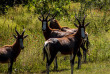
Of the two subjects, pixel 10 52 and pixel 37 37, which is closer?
pixel 10 52

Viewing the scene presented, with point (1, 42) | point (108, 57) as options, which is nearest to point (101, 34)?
point (108, 57)

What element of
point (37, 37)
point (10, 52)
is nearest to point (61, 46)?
point (10, 52)

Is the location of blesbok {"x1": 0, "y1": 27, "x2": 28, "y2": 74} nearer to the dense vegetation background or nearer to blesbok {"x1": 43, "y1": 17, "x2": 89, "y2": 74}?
blesbok {"x1": 43, "y1": 17, "x2": 89, "y2": 74}

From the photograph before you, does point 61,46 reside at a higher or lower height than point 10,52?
higher

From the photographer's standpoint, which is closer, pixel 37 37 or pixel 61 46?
pixel 61 46

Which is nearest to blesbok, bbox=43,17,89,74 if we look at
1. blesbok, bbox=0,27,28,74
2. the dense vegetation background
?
blesbok, bbox=0,27,28,74

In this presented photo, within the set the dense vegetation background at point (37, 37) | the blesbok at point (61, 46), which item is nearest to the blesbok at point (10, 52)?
the blesbok at point (61, 46)

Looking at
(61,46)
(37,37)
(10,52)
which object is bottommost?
(37,37)

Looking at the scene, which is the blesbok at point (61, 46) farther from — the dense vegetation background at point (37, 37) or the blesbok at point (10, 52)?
the dense vegetation background at point (37, 37)

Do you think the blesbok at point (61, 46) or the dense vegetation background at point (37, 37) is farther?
the dense vegetation background at point (37, 37)

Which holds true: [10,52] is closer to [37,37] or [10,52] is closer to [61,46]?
[61,46]

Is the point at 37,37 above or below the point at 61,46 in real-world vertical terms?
below

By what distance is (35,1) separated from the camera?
21.8 meters

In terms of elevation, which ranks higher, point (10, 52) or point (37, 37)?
point (10, 52)
